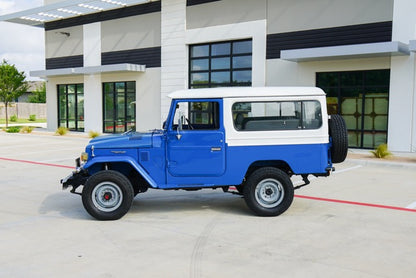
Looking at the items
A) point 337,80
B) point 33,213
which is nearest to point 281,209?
point 33,213

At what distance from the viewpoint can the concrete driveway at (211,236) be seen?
4.97m

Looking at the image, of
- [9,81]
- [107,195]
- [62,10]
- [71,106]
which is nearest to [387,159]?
[107,195]

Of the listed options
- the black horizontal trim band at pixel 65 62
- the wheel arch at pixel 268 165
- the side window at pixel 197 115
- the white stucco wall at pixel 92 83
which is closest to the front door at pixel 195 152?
the side window at pixel 197 115

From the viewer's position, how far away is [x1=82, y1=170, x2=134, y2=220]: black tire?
23.0 feet

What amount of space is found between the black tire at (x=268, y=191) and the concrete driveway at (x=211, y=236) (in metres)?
0.18

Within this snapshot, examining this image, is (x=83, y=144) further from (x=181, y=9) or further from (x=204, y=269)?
(x=204, y=269)

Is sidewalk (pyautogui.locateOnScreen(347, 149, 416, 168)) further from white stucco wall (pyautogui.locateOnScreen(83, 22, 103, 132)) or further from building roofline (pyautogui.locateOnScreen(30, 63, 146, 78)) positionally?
white stucco wall (pyautogui.locateOnScreen(83, 22, 103, 132))

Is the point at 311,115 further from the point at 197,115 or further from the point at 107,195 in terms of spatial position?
the point at 107,195

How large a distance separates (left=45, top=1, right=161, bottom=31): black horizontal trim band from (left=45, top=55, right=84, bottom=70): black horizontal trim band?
2.03 metres

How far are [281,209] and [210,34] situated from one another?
14898mm

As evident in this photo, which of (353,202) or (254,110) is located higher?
(254,110)

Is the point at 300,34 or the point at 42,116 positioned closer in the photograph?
the point at 300,34

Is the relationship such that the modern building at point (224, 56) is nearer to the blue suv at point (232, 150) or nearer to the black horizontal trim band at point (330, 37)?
the black horizontal trim band at point (330, 37)

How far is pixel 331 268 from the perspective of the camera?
16.2 feet
